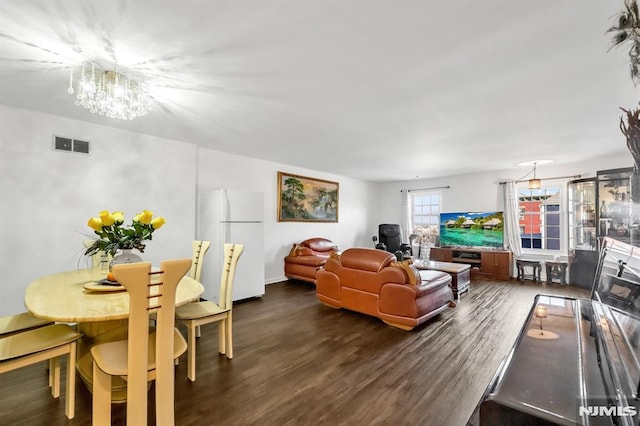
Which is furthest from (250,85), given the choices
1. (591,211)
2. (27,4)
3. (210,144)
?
(591,211)

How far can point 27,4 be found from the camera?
1584mm

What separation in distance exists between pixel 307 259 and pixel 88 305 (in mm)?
4201

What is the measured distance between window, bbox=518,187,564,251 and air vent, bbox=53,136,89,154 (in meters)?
8.30

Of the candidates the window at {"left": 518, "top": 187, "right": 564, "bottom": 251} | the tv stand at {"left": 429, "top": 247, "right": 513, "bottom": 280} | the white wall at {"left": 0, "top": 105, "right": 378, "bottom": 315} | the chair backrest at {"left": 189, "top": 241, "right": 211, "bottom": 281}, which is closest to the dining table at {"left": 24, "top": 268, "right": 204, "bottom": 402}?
the chair backrest at {"left": 189, "top": 241, "right": 211, "bottom": 281}

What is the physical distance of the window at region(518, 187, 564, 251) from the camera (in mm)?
6152

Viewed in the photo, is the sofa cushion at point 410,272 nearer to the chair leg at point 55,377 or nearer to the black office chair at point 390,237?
the chair leg at point 55,377

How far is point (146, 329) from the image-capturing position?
4.91ft

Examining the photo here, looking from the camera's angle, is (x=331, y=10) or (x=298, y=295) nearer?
(x=331, y=10)

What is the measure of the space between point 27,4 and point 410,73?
2540 millimetres

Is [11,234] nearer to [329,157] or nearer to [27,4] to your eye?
[27,4]

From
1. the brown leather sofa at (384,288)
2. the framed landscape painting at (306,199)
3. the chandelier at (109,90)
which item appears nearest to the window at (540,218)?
the brown leather sofa at (384,288)

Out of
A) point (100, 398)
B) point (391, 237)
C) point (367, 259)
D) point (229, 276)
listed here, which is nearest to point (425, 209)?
point (391, 237)

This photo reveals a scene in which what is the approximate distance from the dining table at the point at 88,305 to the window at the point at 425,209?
23.0 ft

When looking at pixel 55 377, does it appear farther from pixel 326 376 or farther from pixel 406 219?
pixel 406 219
